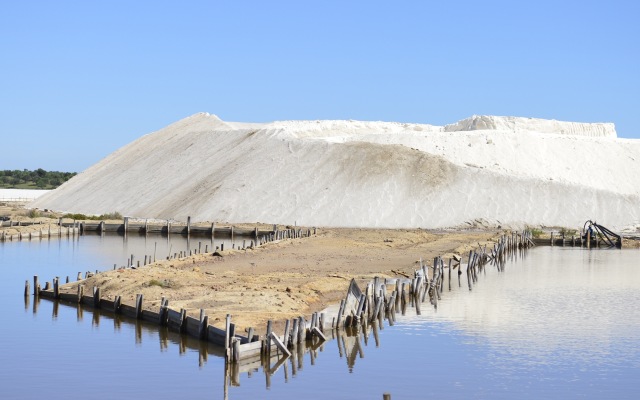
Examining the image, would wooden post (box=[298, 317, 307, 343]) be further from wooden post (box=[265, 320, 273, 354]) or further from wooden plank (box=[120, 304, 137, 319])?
wooden plank (box=[120, 304, 137, 319])

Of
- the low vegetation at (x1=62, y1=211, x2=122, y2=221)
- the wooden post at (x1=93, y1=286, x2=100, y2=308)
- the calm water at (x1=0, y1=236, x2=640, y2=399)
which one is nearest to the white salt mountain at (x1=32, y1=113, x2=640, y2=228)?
the low vegetation at (x1=62, y1=211, x2=122, y2=221)

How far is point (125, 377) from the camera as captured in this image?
20.1m

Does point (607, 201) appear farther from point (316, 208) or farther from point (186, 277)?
point (186, 277)

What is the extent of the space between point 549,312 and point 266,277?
8913 mm

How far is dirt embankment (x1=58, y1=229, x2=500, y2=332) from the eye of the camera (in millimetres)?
26270

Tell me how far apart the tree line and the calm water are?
117 meters

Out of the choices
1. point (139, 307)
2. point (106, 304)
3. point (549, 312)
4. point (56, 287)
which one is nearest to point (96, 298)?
point (106, 304)

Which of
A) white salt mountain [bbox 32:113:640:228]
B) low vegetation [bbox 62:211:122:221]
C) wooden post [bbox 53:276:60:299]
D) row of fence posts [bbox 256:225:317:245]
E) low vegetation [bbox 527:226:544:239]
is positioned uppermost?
white salt mountain [bbox 32:113:640:228]

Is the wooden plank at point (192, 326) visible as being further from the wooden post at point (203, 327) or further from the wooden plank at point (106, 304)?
the wooden plank at point (106, 304)

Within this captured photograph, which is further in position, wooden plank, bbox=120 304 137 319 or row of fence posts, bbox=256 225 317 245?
row of fence posts, bbox=256 225 317 245

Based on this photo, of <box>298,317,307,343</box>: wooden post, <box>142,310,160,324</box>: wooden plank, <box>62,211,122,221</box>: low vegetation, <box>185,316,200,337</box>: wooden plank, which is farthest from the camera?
<box>62,211,122,221</box>: low vegetation

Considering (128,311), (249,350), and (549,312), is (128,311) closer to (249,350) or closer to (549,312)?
(249,350)

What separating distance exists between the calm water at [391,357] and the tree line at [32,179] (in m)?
117

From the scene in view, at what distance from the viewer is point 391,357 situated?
73.2 ft
